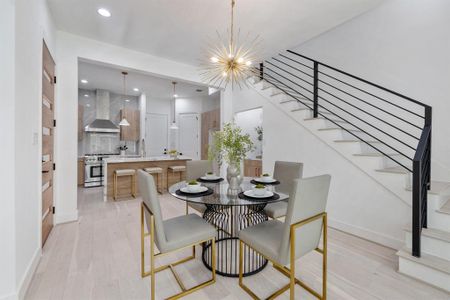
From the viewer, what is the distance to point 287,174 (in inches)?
107

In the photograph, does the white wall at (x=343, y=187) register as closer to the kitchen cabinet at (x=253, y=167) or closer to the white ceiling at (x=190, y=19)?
the kitchen cabinet at (x=253, y=167)

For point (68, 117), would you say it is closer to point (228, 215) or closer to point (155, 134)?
point (228, 215)

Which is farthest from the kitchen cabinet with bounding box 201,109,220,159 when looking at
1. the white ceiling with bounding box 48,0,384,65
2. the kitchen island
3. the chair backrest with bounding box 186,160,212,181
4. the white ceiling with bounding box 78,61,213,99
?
the chair backrest with bounding box 186,160,212,181

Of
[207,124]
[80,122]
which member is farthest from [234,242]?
[80,122]

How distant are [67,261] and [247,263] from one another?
1857 millimetres

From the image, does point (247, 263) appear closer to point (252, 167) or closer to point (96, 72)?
point (252, 167)

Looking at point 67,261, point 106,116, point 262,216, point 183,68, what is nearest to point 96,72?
point 106,116

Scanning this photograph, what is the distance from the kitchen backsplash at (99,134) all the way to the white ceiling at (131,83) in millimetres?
296

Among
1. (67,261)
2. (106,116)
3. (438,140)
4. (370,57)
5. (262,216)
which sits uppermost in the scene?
(370,57)

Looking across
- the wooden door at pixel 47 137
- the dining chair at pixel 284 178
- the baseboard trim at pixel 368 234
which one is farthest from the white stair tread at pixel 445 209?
the wooden door at pixel 47 137

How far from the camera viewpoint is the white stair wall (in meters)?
1.79

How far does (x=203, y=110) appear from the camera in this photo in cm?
756

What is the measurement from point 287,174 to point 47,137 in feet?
10.5

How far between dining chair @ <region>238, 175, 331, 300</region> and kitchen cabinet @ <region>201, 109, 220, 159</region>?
5045 millimetres
